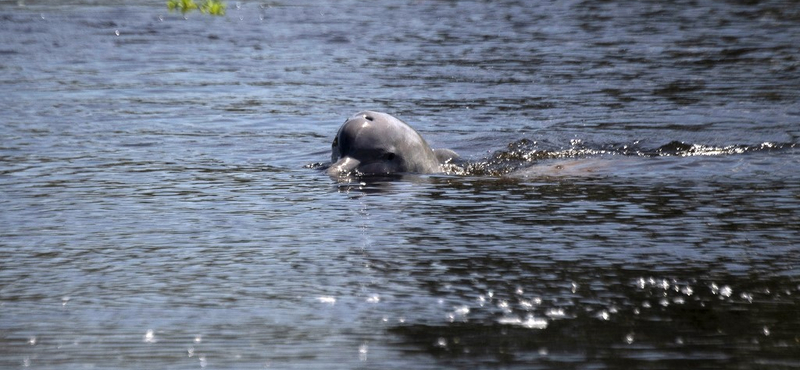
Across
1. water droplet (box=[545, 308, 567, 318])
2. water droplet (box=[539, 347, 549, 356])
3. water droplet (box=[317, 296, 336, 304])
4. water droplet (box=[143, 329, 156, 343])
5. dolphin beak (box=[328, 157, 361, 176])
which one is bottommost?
dolphin beak (box=[328, 157, 361, 176])

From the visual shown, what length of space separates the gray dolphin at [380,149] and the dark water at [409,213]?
29 cm

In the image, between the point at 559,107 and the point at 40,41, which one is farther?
the point at 40,41

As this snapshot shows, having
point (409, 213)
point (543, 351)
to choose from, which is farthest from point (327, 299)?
point (409, 213)

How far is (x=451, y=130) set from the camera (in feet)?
34.5

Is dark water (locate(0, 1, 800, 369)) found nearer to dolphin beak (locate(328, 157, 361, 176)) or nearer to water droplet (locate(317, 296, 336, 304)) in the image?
water droplet (locate(317, 296, 336, 304))

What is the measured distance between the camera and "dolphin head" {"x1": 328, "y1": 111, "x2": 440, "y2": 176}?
859cm

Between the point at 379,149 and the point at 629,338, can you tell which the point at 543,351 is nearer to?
the point at 629,338

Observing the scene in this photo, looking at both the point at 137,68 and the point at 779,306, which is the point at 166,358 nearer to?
the point at 779,306

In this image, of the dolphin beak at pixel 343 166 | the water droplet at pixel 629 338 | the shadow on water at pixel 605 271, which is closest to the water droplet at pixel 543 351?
the shadow on water at pixel 605 271

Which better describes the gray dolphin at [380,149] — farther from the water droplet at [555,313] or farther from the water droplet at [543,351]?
the water droplet at [543,351]

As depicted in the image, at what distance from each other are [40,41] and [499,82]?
703 cm

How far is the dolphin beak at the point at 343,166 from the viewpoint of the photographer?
27.8 feet

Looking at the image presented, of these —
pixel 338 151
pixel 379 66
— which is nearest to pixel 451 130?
pixel 338 151

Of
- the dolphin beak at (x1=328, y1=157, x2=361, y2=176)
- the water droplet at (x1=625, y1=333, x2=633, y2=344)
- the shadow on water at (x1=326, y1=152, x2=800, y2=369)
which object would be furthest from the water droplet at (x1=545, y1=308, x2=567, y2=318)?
the dolphin beak at (x1=328, y1=157, x2=361, y2=176)
